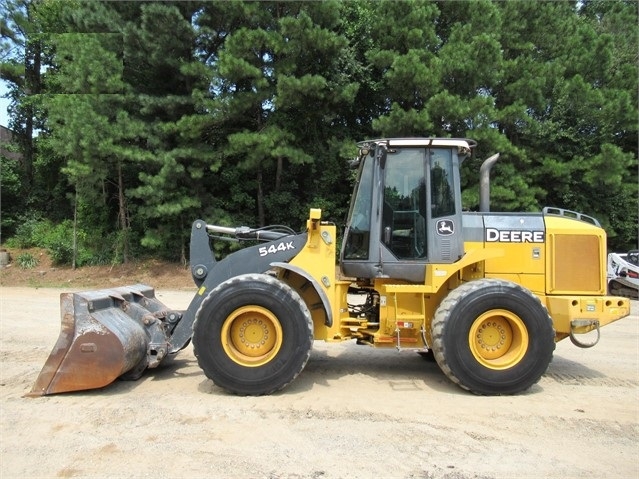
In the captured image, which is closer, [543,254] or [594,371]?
[543,254]

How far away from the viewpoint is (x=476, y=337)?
5.48 metres

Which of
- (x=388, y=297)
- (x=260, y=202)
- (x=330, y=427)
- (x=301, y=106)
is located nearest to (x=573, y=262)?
(x=388, y=297)

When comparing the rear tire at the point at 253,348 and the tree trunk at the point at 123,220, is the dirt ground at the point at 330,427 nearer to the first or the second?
the rear tire at the point at 253,348

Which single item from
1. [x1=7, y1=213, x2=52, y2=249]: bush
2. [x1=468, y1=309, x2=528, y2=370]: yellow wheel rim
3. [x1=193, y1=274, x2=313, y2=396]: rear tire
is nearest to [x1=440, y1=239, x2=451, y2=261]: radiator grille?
[x1=468, y1=309, x2=528, y2=370]: yellow wheel rim

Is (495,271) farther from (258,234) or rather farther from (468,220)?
(258,234)

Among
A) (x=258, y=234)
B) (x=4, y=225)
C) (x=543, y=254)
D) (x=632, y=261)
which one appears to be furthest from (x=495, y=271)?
(x=4, y=225)

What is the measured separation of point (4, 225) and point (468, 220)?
77.9ft

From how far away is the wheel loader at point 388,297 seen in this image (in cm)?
524

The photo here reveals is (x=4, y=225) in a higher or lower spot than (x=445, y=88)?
lower

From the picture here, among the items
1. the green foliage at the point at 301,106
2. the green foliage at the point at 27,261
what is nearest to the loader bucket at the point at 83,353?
the green foliage at the point at 301,106

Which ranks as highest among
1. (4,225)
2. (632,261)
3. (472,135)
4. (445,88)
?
(445,88)

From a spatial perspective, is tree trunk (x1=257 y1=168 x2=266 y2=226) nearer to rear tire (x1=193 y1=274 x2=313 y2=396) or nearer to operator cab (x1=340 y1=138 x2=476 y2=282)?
operator cab (x1=340 y1=138 x2=476 y2=282)

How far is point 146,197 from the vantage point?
59.6 ft

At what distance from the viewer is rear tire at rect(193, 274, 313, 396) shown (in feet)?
17.1
